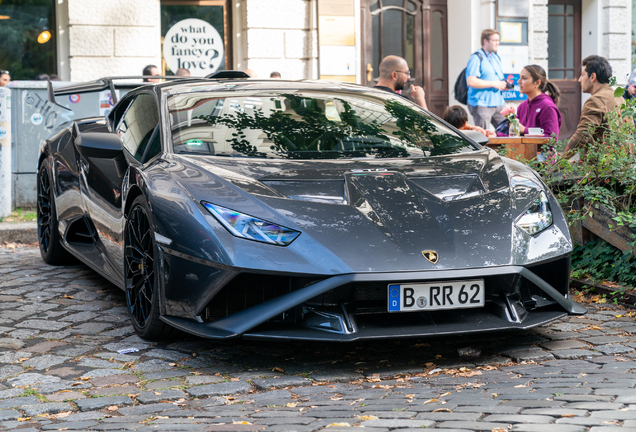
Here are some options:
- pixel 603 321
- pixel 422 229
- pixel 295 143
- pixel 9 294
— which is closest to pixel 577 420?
pixel 422 229

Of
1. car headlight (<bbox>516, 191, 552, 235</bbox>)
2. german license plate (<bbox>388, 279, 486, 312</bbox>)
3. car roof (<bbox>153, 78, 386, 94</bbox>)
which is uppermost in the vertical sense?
car roof (<bbox>153, 78, 386, 94</bbox>)

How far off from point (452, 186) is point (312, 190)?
687mm

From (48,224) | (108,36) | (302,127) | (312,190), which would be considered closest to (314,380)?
(312,190)

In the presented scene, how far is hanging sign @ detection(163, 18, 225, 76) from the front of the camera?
12.3 metres

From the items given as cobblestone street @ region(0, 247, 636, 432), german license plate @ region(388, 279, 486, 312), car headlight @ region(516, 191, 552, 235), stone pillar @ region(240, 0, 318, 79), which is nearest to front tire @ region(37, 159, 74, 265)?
cobblestone street @ region(0, 247, 636, 432)

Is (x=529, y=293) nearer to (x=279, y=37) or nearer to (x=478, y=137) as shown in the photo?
(x=478, y=137)

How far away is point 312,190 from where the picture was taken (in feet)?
12.1

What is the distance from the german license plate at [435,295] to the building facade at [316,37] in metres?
9.00

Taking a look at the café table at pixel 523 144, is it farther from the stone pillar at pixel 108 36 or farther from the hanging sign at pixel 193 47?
the hanging sign at pixel 193 47

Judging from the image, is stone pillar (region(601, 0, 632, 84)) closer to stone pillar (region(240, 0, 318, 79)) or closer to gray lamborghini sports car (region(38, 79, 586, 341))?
stone pillar (region(240, 0, 318, 79))

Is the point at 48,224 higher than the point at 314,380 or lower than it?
higher

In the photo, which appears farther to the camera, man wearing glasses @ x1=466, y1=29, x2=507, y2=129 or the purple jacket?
man wearing glasses @ x1=466, y1=29, x2=507, y2=129

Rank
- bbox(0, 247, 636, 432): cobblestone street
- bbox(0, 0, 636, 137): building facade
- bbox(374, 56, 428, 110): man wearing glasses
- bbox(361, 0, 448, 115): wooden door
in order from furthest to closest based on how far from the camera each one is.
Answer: bbox(361, 0, 448, 115): wooden door → bbox(0, 0, 636, 137): building facade → bbox(374, 56, 428, 110): man wearing glasses → bbox(0, 247, 636, 432): cobblestone street

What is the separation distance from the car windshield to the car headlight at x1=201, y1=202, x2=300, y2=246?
662 mm
